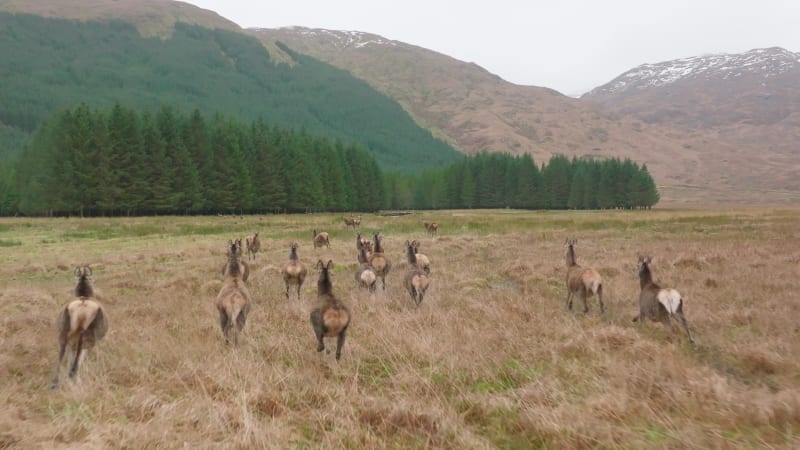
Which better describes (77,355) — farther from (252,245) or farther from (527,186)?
(527,186)

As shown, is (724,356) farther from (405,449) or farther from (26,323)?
(26,323)

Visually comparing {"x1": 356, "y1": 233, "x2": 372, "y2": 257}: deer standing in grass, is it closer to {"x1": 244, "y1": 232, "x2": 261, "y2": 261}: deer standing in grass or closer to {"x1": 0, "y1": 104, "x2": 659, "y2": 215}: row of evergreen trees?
{"x1": 244, "y1": 232, "x2": 261, "y2": 261}: deer standing in grass

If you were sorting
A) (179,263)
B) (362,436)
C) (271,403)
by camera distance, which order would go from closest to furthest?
(362,436) → (271,403) → (179,263)

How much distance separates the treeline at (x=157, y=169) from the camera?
187 ft

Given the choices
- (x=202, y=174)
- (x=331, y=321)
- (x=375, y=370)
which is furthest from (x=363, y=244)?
(x=202, y=174)

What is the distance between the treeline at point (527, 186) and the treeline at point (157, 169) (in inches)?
1396

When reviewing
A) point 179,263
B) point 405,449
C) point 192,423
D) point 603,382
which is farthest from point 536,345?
point 179,263

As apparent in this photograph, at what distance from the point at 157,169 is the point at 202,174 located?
7484mm

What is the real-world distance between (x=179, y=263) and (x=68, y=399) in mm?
18369

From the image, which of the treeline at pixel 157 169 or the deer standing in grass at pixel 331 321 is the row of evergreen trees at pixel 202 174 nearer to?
the treeline at pixel 157 169

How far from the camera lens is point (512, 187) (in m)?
120

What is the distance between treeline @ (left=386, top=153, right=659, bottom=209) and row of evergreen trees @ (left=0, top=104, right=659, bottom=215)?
0.34 meters

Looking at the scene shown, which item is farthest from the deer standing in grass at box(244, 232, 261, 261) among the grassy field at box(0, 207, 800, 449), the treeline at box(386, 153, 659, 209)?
the treeline at box(386, 153, 659, 209)

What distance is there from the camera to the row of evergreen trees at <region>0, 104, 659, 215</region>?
2261 inches
